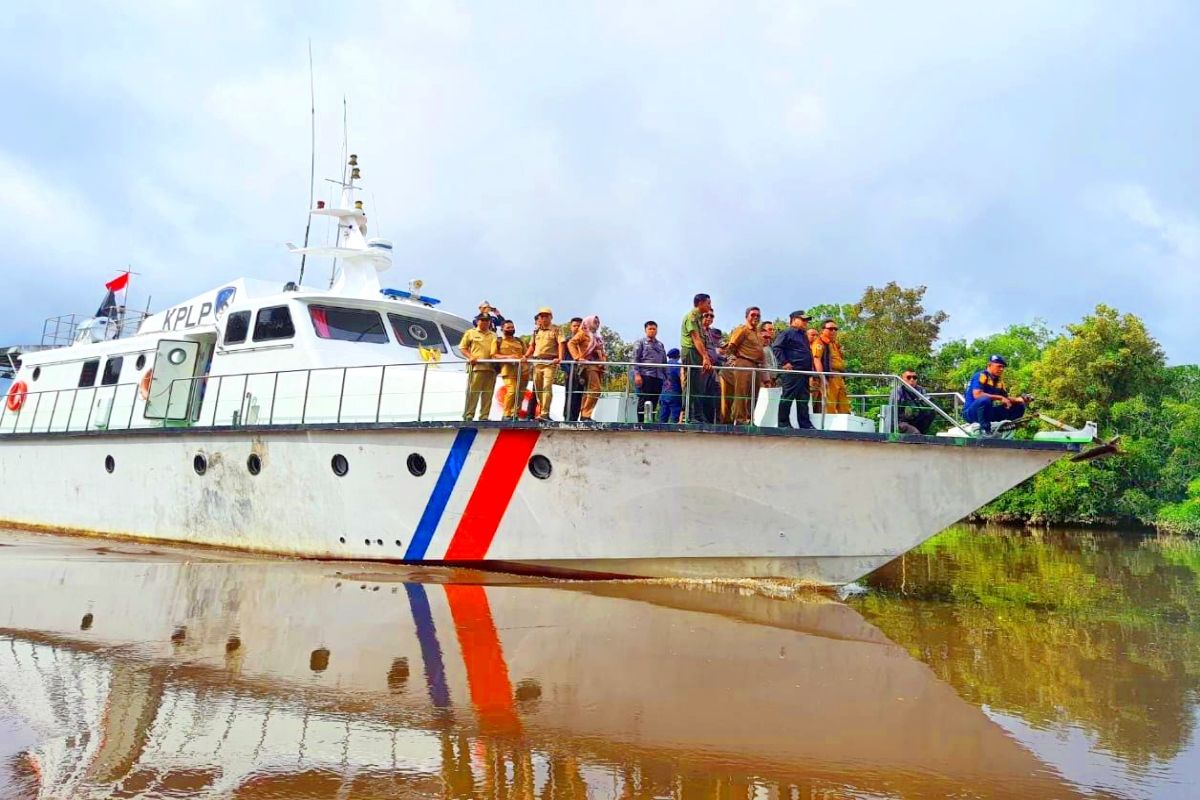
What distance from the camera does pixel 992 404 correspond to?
7.73 meters

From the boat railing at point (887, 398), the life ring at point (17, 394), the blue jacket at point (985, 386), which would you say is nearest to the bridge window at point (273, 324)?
the boat railing at point (887, 398)

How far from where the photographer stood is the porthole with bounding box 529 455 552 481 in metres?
8.21

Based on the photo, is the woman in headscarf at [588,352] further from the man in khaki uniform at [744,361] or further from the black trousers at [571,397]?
the man in khaki uniform at [744,361]

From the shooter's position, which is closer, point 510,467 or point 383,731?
point 383,731

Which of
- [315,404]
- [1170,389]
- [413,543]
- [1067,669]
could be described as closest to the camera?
[1067,669]

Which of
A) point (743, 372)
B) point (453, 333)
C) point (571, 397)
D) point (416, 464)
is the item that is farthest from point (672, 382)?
point (453, 333)

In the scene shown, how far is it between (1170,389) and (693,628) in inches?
999

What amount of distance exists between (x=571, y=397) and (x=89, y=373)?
9.53 meters

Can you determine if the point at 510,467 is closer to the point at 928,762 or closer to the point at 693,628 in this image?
the point at 693,628

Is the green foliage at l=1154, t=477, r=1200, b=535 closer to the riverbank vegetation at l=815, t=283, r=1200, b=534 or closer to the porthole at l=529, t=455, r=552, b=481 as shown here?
the riverbank vegetation at l=815, t=283, r=1200, b=534

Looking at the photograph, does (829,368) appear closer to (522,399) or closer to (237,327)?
(522,399)

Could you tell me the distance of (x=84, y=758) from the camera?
3.60m

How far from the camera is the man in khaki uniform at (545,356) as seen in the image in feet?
27.2

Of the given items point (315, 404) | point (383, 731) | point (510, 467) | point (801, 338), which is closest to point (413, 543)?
point (510, 467)
